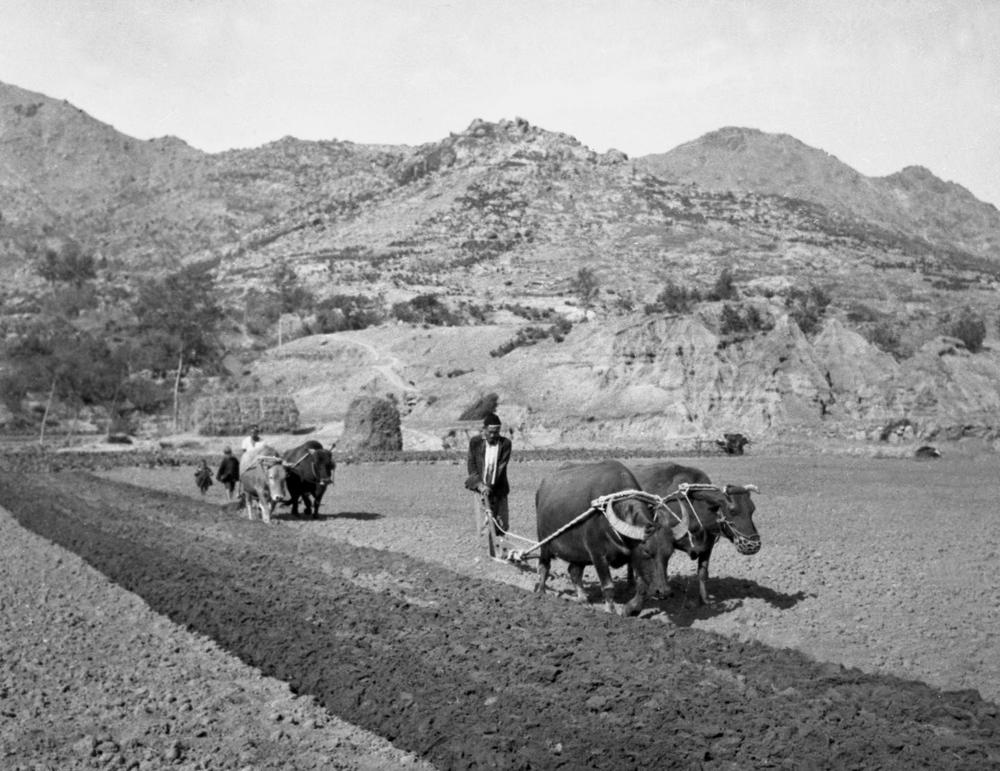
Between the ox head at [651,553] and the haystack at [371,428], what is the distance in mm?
31590

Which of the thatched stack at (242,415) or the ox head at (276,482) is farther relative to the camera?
the thatched stack at (242,415)

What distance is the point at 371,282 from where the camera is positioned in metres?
111

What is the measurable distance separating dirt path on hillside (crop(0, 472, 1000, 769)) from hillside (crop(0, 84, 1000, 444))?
35.7m

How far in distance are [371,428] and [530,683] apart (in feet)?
112

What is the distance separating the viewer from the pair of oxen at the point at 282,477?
2041 cm

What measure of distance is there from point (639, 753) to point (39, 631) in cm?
737

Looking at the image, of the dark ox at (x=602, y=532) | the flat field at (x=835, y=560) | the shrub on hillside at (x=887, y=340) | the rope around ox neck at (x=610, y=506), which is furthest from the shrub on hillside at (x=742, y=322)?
the rope around ox neck at (x=610, y=506)

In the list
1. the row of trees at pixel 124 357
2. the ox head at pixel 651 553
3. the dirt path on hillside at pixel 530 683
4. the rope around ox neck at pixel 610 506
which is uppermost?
the row of trees at pixel 124 357

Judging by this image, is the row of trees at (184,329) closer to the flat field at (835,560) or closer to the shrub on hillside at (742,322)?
the shrub on hillside at (742,322)

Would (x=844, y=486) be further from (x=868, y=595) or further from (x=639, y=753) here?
(x=639, y=753)

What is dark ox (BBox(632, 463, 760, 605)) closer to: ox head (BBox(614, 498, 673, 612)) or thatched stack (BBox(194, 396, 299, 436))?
ox head (BBox(614, 498, 673, 612))

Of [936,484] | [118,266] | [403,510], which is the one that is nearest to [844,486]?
[936,484]

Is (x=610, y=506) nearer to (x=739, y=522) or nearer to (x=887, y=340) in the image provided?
(x=739, y=522)

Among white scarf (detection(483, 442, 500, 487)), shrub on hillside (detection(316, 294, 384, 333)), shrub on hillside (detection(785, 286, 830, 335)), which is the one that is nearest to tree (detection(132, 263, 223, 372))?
shrub on hillside (detection(316, 294, 384, 333))
